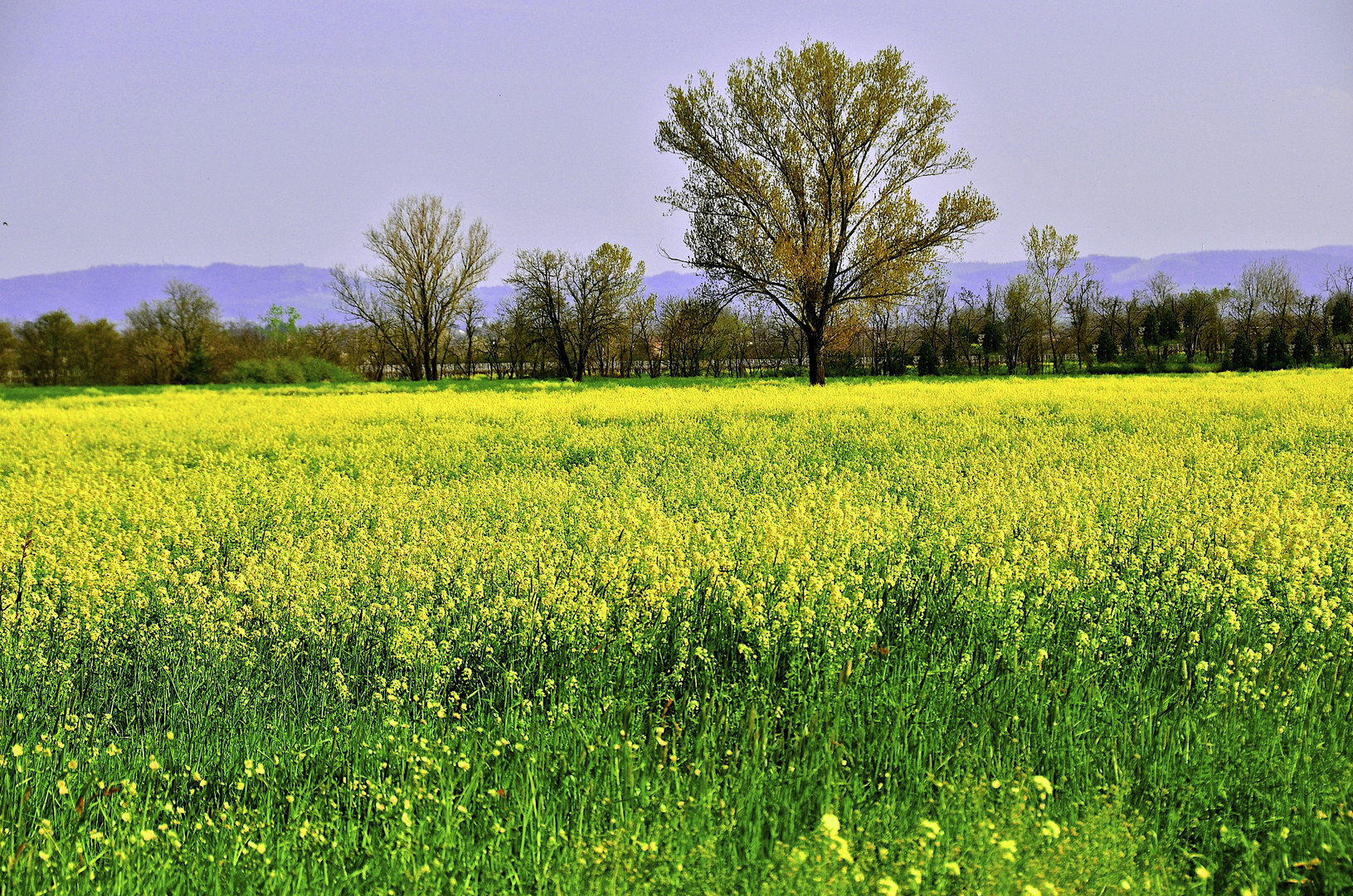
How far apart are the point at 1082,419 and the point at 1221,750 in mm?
14510

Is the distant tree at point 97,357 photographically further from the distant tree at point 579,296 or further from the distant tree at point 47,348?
the distant tree at point 579,296

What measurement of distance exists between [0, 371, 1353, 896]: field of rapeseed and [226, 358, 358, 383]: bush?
43463mm

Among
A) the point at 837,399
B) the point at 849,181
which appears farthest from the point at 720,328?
Answer: the point at 837,399

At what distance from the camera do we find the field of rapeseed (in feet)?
8.99

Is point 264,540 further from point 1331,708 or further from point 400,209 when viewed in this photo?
point 400,209

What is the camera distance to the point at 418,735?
3.60m

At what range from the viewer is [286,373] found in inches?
1875

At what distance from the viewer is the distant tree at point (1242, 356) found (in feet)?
182

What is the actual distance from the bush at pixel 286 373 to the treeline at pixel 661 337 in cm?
12

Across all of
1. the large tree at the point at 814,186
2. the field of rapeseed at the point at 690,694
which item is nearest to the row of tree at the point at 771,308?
the large tree at the point at 814,186

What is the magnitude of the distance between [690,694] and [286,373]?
5026 cm

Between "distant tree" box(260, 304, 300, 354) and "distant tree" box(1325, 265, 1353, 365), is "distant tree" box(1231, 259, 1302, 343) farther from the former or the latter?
"distant tree" box(260, 304, 300, 354)

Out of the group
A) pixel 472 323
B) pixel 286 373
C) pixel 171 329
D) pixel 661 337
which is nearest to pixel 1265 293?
pixel 661 337

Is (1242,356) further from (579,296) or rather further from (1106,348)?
(579,296)
